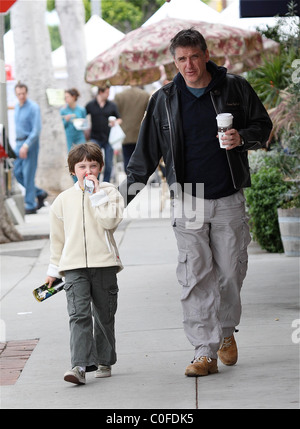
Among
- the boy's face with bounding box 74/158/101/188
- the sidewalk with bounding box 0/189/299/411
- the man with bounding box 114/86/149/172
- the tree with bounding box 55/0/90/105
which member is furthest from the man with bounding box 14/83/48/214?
the boy's face with bounding box 74/158/101/188

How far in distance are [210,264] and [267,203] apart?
4.66 m

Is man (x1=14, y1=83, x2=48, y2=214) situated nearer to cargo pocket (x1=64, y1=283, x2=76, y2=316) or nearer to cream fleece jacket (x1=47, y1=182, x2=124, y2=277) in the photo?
cream fleece jacket (x1=47, y1=182, x2=124, y2=277)

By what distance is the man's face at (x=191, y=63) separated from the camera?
221 inches

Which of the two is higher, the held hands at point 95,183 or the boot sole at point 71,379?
the held hands at point 95,183

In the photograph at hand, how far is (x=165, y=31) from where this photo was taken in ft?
44.0

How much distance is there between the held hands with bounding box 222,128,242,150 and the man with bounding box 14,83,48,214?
11068 mm

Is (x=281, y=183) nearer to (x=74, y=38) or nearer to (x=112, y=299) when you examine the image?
(x=112, y=299)

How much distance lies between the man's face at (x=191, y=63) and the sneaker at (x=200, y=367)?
1.61 meters

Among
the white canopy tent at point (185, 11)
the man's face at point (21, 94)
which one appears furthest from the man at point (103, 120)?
the white canopy tent at point (185, 11)

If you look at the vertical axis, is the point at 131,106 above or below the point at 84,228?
below

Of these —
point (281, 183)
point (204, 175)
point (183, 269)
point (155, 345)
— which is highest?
point (204, 175)

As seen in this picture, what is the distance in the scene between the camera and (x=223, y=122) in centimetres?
539

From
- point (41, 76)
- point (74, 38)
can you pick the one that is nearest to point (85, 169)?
point (41, 76)

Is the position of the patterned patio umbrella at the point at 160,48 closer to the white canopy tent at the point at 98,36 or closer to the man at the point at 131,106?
the man at the point at 131,106
